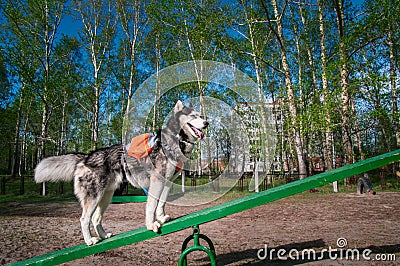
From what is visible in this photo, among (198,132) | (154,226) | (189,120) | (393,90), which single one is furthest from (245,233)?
(393,90)

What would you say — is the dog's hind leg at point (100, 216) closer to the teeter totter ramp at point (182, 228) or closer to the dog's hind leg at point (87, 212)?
the dog's hind leg at point (87, 212)

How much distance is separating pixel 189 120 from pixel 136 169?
1.00 m

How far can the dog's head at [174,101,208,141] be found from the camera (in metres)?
3.22

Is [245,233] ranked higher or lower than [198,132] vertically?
lower

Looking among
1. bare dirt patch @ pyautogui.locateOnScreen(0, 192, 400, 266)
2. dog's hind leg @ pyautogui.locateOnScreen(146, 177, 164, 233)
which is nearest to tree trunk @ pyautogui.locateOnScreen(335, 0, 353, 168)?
bare dirt patch @ pyautogui.locateOnScreen(0, 192, 400, 266)

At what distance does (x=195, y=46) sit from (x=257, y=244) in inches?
554

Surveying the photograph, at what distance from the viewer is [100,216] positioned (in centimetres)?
380

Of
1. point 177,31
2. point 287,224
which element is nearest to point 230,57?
point 177,31

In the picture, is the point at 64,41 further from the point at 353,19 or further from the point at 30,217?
the point at 353,19

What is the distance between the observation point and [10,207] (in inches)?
444

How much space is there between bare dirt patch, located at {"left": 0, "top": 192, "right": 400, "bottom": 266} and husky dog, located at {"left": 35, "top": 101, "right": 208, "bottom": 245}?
1552mm

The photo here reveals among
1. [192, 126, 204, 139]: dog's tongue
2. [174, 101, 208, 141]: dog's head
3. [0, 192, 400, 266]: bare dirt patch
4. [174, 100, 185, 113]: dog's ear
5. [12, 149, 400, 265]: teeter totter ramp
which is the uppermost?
[174, 100, 185, 113]: dog's ear

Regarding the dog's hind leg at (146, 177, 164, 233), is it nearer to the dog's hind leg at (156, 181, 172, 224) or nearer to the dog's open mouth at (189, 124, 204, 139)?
the dog's hind leg at (156, 181, 172, 224)

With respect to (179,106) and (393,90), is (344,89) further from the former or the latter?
(179,106)
